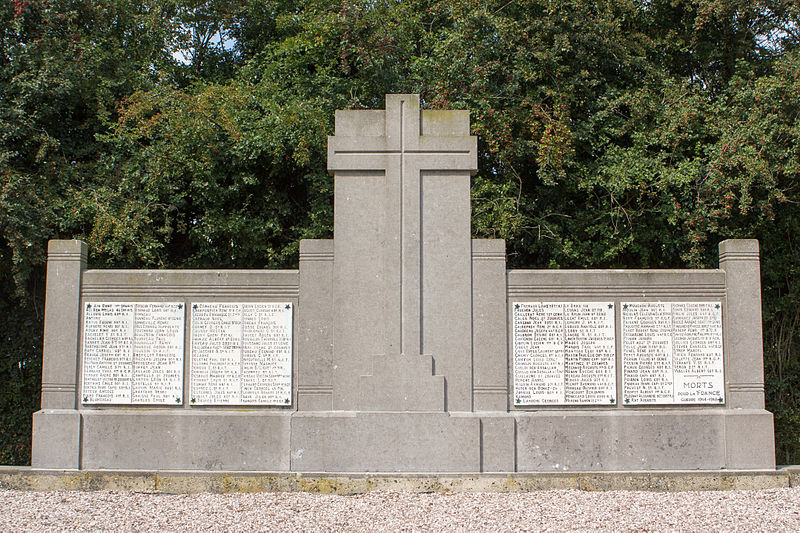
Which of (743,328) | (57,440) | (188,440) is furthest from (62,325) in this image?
(743,328)

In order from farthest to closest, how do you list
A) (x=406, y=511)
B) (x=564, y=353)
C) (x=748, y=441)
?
1. (x=564, y=353)
2. (x=748, y=441)
3. (x=406, y=511)

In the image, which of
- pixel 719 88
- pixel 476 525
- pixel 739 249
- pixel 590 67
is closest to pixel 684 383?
pixel 739 249

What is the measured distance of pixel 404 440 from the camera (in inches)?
297

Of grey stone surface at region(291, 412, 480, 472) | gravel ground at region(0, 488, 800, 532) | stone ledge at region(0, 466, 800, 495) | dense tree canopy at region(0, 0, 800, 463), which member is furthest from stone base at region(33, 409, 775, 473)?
dense tree canopy at region(0, 0, 800, 463)

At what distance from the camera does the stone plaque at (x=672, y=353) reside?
7.90m

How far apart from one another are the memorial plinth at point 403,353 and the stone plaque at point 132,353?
21 millimetres

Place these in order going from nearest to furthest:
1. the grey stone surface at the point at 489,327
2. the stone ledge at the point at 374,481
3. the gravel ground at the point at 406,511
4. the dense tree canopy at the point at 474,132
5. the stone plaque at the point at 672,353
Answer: the gravel ground at the point at 406,511
the stone ledge at the point at 374,481
the grey stone surface at the point at 489,327
the stone plaque at the point at 672,353
the dense tree canopy at the point at 474,132

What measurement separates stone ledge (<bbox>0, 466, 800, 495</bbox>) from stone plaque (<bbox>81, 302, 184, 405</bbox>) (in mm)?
822

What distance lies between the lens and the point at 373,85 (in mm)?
12609

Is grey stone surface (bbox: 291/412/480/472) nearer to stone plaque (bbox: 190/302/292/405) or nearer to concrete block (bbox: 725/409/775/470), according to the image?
→ stone plaque (bbox: 190/302/292/405)

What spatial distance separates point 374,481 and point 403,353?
1.31 metres

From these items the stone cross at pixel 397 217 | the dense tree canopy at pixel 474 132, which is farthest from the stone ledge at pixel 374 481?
the dense tree canopy at pixel 474 132

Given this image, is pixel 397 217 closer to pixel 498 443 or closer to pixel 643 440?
pixel 498 443

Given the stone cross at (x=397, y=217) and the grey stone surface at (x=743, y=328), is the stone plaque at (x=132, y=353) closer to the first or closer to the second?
the stone cross at (x=397, y=217)
